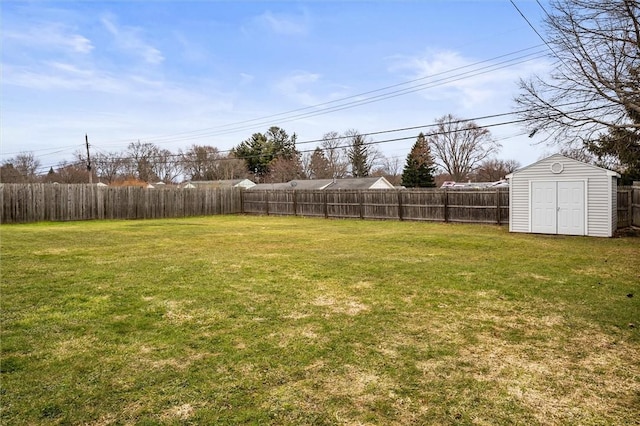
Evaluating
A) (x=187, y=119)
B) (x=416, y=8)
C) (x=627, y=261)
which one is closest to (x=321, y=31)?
(x=416, y=8)

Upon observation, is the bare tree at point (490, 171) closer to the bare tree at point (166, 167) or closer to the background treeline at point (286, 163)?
the background treeline at point (286, 163)

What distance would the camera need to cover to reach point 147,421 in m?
2.20

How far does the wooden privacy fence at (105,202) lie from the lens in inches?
651

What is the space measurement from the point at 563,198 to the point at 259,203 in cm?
1578

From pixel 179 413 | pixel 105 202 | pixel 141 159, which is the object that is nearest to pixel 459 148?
pixel 105 202

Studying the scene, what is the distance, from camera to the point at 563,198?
11.9 meters

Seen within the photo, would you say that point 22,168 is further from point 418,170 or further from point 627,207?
point 627,207

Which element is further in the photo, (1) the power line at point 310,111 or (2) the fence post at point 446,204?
(1) the power line at point 310,111

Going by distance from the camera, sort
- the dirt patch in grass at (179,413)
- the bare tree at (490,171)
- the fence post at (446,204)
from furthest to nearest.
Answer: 1. the bare tree at (490,171)
2. the fence post at (446,204)
3. the dirt patch in grass at (179,413)

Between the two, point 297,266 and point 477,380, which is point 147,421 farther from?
point 297,266

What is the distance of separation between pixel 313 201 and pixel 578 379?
18.2 metres

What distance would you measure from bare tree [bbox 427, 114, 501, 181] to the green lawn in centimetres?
3891

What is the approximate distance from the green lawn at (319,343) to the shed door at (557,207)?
5272 millimetres

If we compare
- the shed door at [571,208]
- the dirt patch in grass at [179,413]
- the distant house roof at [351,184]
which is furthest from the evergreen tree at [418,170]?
the dirt patch in grass at [179,413]
